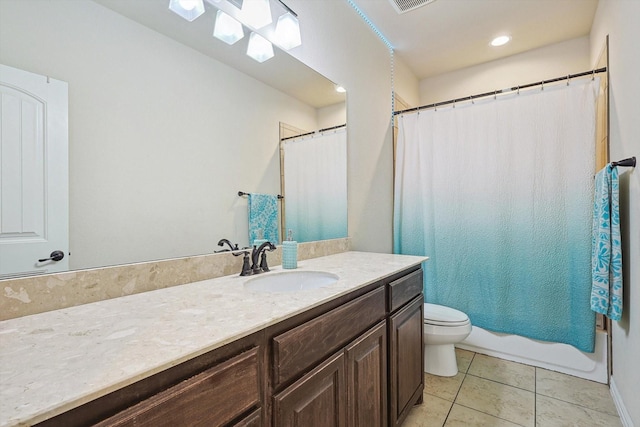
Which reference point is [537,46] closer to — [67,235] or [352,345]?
[352,345]

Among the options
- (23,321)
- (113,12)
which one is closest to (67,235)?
(23,321)

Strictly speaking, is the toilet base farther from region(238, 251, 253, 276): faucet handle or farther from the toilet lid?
region(238, 251, 253, 276): faucet handle

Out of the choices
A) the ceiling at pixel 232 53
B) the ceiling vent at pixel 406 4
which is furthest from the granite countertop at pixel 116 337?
the ceiling vent at pixel 406 4

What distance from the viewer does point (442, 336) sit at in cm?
196

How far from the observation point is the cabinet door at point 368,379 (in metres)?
1.09

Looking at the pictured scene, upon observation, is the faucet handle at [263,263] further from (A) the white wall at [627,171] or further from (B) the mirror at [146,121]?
(A) the white wall at [627,171]

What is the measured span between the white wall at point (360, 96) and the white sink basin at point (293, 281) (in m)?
0.77

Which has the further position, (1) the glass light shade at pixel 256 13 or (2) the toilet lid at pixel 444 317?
(2) the toilet lid at pixel 444 317

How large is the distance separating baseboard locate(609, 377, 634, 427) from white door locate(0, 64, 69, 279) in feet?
8.28

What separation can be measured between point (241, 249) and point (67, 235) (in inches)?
24.9

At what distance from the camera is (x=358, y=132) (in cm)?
219

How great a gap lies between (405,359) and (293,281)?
68 centimetres

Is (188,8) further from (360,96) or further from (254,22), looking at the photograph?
(360,96)

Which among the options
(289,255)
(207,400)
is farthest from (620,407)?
(207,400)
